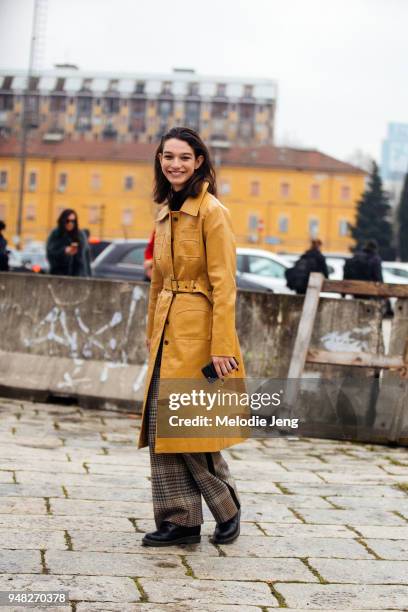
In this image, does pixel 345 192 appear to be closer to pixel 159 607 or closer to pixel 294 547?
pixel 294 547

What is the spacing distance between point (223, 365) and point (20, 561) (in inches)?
46.4

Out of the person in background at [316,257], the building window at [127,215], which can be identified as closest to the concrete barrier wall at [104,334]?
the person in background at [316,257]

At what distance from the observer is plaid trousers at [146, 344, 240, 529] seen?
521 cm

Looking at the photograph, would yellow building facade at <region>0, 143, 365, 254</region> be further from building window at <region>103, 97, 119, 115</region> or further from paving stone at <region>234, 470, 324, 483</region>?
paving stone at <region>234, 470, 324, 483</region>

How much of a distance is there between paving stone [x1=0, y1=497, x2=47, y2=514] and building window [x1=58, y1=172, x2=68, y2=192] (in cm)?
10527

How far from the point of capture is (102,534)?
5.42 m

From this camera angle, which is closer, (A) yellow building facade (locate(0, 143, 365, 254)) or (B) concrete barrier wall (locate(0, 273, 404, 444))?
(B) concrete barrier wall (locate(0, 273, 404, 444))

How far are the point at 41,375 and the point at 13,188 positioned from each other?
98071mm

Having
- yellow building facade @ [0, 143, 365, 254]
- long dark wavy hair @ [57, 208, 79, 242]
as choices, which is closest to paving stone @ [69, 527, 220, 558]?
A: long dark wavy hair @ [57, 208, 79, 242]

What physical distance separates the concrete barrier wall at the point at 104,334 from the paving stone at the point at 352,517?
327 centimetres

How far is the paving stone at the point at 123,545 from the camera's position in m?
5.14

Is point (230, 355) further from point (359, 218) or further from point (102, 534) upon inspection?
point (359, 218)

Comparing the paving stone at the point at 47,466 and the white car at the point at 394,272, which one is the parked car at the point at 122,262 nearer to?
the white car at the point at 394,272

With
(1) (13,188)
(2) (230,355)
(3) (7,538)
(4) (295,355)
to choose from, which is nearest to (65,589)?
(3) (7,538)
